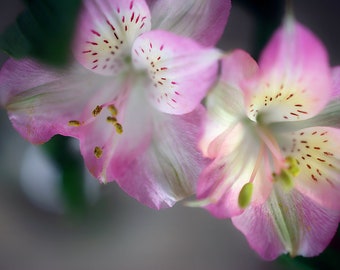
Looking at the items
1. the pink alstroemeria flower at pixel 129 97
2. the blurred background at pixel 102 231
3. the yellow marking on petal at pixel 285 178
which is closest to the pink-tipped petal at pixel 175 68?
the pink alstroemeria flower at pixel 129 97

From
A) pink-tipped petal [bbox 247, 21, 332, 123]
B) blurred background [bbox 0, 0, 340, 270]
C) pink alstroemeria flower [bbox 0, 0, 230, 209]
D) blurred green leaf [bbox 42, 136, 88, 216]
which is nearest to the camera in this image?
pink-tipped petal [bbox 247, 21, 332, 123]

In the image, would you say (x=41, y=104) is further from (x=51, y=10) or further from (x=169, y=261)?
(x=169, y=261)

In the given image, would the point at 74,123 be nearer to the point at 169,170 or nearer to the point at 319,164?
the point at 169,170

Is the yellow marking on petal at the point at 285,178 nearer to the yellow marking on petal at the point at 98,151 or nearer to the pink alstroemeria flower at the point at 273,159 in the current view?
the pink alstroemeria flower at the point at 273,159

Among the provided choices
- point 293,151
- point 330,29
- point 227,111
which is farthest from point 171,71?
point 330,29

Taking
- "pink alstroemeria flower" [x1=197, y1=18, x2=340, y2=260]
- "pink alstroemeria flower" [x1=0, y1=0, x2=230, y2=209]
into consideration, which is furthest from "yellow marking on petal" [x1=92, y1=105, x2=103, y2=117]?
"pink alstroemeria flower" [x1=197, y1=18, x2=340, y2=260]

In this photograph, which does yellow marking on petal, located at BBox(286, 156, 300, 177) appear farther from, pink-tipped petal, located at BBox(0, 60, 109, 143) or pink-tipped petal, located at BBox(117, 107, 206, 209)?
pink-tipped petal, located at BBox(0, 60, 109, 143)
